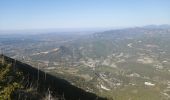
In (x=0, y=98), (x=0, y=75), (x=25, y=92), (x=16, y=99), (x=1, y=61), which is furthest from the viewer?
(x=1, y=61)

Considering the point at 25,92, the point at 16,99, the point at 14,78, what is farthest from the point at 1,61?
the point at 16,99

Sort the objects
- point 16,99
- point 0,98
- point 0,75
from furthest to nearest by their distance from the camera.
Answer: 1. point 16,99
2. point 0,75
3. point 0,98

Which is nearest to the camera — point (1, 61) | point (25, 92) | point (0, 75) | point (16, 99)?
point (0, 75)

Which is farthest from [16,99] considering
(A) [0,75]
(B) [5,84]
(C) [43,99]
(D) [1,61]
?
(D) [1,61]

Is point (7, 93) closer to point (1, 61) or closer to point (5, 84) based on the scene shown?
point (5, 84)

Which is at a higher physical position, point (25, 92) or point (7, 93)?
point (7, 93)

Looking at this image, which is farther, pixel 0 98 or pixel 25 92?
pixel 25 92

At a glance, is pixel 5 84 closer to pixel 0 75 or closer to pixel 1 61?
pixel 0 75

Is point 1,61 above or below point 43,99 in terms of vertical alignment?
above

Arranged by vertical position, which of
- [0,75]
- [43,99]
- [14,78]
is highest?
[0,75]
